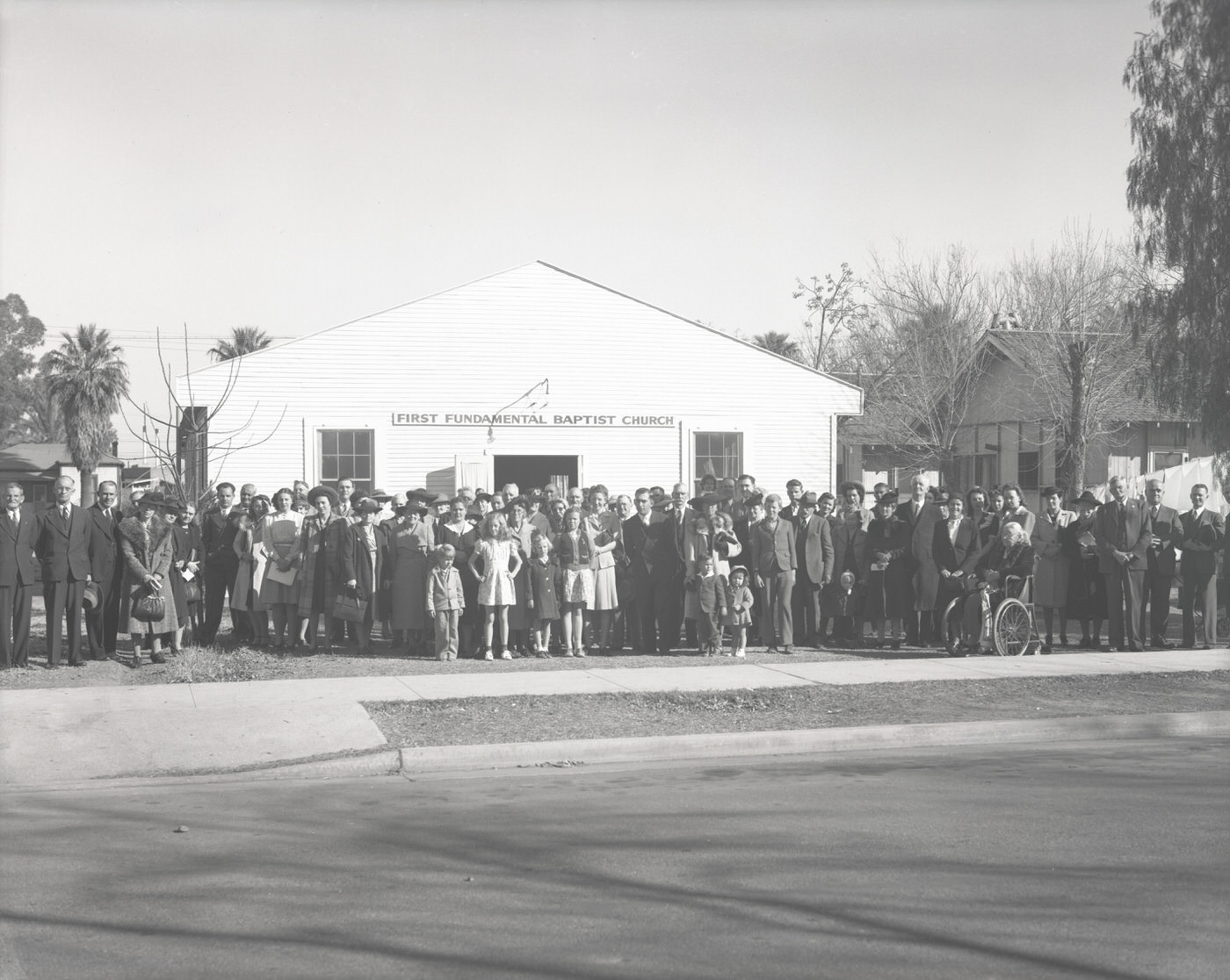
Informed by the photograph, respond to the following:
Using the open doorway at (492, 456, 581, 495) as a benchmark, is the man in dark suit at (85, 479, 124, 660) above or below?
below

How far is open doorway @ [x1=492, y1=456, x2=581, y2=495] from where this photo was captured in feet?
80.4

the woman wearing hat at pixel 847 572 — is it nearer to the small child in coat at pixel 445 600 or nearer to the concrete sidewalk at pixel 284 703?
the concrete sidewalk at pixel 284 703

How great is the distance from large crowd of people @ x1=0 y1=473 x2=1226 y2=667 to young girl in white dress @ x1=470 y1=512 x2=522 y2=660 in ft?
0.07

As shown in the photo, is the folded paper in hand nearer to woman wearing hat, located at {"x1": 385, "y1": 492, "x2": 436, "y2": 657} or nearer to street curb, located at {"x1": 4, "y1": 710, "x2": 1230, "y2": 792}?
woman wearing hat, located at {"x1": 385, "y1": 492, "x2": 436, "y2": 657}

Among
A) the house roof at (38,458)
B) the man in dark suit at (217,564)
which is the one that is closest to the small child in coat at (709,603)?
the man in dark suit at (217,564)

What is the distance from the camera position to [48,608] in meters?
12.4

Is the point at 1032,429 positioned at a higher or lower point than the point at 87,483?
higher

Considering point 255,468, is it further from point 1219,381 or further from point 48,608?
point 1219,381

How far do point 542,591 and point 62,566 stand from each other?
4823mm

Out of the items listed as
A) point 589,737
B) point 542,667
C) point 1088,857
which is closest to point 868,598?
point 542,667

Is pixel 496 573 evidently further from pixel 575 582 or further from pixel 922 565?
pixel 922 565

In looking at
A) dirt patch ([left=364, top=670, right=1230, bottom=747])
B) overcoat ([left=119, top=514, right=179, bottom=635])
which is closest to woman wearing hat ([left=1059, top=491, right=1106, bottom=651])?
dirt patch ([left=364, top=670, right=1230, bottom=747])

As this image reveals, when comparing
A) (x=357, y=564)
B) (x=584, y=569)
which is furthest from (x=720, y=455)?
(x=357, y=564)

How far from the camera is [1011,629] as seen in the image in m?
13.6
